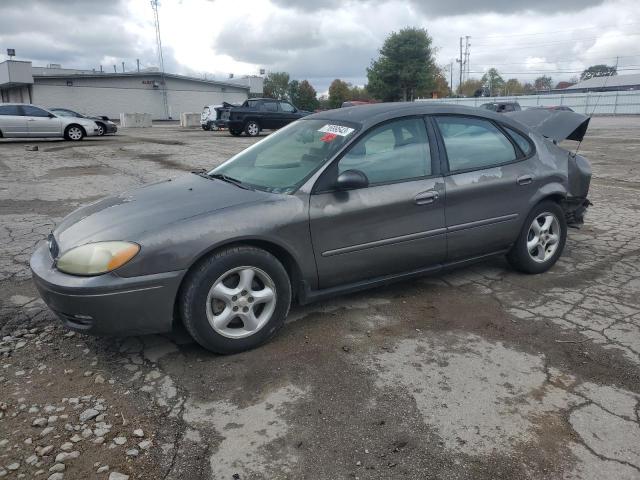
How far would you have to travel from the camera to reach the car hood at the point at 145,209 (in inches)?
118

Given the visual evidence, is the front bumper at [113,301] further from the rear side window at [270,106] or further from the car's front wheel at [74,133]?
the rear side window at [270,106]

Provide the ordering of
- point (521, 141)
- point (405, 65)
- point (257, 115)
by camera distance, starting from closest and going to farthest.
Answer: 1. point (521, 141)
2. point (257, 115)
3. point (405, 65)

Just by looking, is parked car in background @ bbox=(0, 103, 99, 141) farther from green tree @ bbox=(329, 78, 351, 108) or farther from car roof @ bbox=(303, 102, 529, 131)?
green tree @ bbox=(329, 78, 351, 108)

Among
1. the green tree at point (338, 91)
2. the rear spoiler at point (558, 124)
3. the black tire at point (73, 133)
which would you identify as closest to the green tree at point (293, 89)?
the green tree at point (338, 91)

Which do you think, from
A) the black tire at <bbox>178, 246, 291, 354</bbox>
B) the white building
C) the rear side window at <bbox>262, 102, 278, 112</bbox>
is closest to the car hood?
the black tire at <bbox>178, 246, 291, 354</bbox>

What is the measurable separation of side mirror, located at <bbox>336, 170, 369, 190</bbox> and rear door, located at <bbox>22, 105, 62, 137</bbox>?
778 inches

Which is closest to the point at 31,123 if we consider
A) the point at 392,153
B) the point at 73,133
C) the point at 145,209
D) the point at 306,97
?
the point at 73,133

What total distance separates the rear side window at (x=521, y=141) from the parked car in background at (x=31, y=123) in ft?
64.8

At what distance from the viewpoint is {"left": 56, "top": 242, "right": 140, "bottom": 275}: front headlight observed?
281 cm

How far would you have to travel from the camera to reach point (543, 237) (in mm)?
4496

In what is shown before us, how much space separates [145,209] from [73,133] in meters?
19.8

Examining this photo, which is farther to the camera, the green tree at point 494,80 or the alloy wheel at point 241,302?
the green tree at point 494,80

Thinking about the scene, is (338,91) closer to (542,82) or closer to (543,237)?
(542,82)

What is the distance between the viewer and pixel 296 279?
3.36 meters
